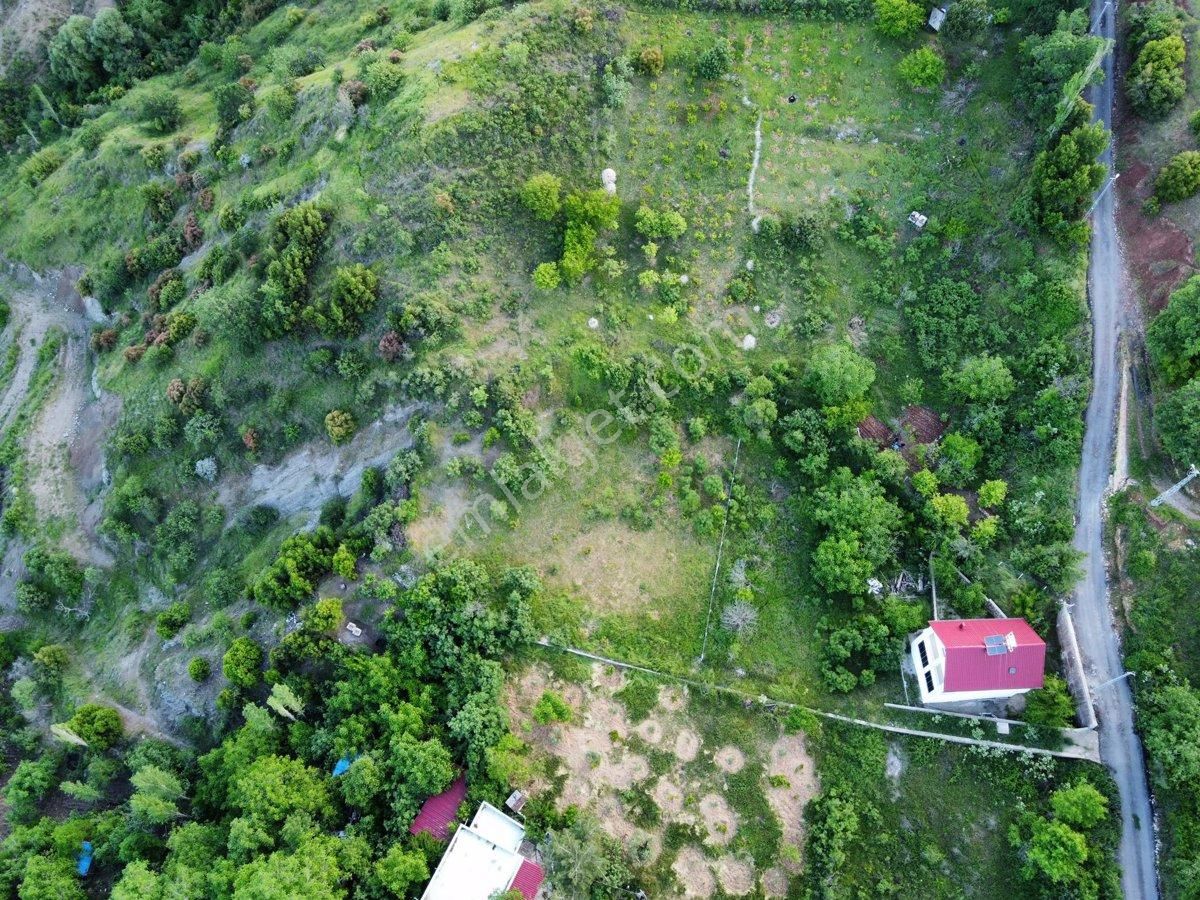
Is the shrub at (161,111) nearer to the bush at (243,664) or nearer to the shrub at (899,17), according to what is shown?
the bush at (243,664)

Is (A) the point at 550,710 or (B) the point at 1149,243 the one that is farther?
(B) the point at 1149,243

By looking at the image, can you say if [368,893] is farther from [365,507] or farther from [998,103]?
[998,103]

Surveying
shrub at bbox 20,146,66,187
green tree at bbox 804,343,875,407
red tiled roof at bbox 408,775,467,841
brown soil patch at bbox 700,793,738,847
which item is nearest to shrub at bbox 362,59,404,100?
green tree at bbox 804,343,875,407

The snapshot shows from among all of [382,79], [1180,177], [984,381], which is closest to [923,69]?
[1180,177]

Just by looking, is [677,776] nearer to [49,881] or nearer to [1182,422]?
[1182,422]

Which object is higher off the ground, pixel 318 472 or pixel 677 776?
pixel 318 472

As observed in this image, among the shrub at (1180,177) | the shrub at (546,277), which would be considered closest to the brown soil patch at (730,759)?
the shrub at (546,277)

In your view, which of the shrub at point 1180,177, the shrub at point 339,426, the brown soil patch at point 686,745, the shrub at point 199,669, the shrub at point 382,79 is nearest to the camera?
the brown soil patch at point 686,745
